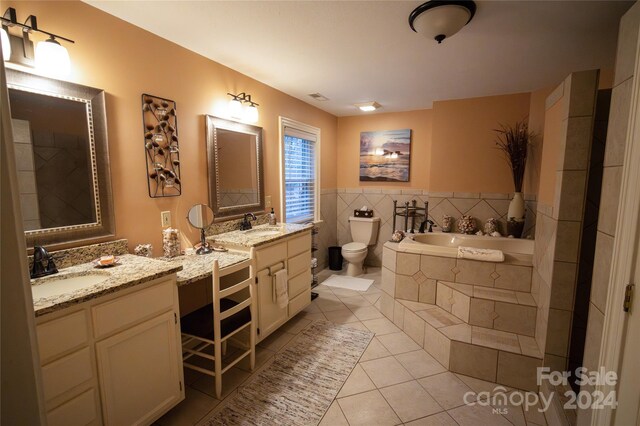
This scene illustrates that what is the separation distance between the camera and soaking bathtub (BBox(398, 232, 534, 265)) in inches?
101

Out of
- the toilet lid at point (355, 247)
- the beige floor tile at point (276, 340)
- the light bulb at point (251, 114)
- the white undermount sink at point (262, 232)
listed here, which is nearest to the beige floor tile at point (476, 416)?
the beige floor tile at point (276, 340)

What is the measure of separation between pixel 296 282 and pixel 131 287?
153 centimetres

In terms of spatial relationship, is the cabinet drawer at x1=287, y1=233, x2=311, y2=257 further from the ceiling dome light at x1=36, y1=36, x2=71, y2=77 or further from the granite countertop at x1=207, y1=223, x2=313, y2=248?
the ceiling dome light at x1=36, y1=36, x2=71, y2=77

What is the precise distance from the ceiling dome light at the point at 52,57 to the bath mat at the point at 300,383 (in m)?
2.04

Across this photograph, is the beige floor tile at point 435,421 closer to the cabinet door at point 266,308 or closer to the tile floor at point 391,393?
the tile floor at point 391,393

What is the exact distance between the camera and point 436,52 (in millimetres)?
2166

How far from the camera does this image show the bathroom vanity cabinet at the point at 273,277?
7.30 feet

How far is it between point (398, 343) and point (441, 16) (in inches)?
93.5

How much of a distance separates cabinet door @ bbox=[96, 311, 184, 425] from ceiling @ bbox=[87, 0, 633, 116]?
1.78 meters

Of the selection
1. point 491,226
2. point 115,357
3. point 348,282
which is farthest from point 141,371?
point 491,226

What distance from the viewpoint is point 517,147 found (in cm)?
313

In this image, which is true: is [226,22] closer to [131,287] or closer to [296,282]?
[131,287]

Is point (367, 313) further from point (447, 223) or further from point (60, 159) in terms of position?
point (60, 159)

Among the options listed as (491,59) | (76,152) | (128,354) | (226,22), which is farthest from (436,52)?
(128,354)
